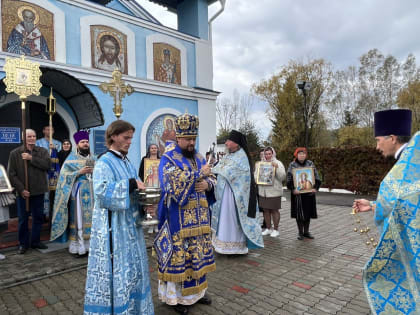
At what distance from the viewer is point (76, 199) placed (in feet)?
17.3

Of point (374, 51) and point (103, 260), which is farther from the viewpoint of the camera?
point (374, 51)

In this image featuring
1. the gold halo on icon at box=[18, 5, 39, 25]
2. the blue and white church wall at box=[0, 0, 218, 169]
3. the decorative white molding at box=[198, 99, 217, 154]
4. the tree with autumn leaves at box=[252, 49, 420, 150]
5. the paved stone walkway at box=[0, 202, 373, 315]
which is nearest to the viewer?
the paved stone walkway at box=[0, 202, 373, 315]

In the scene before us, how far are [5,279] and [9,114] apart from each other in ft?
14.7

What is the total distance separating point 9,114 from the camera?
7.10 meters

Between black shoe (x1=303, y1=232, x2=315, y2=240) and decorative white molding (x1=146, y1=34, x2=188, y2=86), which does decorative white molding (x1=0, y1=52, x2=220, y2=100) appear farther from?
black shoe (x1=303, y1=232, x2=315, y2=240)

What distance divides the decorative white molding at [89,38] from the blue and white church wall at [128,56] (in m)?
0.03

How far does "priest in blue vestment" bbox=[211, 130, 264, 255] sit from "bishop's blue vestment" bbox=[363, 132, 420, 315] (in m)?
2.94

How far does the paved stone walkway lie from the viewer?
335cm

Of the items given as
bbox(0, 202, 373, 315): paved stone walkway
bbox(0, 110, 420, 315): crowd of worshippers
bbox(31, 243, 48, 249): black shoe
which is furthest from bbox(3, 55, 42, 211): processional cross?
bbox(0, 202, 373, 315): paved stone walkway

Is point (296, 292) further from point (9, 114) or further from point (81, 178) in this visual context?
point (9, 114)

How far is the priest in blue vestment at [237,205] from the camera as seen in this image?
5.15 metres

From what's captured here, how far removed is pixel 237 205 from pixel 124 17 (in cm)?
748

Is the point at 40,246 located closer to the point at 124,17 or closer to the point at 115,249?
the point at 115,249

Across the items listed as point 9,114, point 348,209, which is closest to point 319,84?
point 348,209
